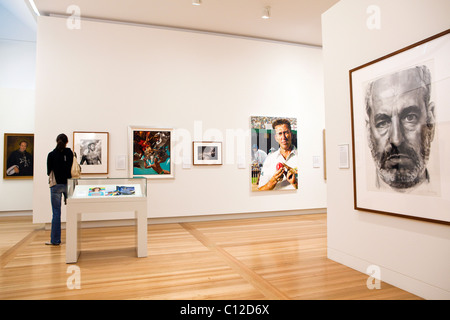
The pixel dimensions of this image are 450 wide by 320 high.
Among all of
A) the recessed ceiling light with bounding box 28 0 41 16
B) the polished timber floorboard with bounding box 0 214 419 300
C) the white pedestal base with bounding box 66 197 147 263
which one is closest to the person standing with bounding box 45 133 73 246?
the polished timber floorboard with bounding box 0 214 419 300

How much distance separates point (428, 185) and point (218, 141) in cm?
622

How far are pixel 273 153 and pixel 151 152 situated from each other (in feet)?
11.7

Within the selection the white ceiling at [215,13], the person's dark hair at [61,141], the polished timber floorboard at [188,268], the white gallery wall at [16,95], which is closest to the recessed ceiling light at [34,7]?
the white ceiling at [215,13]

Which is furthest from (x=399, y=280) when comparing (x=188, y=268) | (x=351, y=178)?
(x=188, y=268)

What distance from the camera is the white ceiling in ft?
25.4

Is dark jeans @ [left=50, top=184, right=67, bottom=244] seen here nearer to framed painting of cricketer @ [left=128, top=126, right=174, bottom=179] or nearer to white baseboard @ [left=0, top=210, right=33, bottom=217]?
framed painting of cricketer @ [left=128, top=126, right=174, bottom=179]

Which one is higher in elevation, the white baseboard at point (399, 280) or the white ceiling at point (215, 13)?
the white ceiling at point (215, 13)

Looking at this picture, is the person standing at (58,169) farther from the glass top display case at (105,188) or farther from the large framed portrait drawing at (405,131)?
the large framed portrait drawing at (405,131)

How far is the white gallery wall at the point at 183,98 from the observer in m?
8.03

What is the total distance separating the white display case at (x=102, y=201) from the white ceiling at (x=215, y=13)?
467 centimetres

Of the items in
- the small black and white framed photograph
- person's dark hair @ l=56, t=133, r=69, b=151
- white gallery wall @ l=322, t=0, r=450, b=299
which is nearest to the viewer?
white gallery wall @ l=322, t=0, r=450, b=299

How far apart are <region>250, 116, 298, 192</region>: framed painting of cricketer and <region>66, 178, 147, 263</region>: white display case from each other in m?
4.57

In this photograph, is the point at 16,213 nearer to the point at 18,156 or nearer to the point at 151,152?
the point at 18,156
